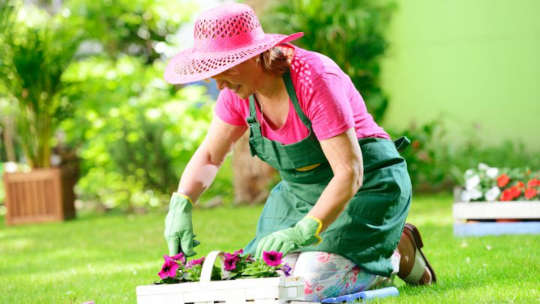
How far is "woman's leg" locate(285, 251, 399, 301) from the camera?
3105 millimetres

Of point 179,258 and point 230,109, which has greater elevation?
point 230,109

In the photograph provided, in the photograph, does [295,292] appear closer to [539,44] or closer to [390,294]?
[390,294]

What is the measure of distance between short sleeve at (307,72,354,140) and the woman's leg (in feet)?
1.80

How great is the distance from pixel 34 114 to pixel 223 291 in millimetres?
6650

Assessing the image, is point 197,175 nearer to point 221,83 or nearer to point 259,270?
point 221,83

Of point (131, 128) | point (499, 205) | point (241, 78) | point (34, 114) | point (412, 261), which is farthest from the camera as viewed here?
point (131, 128)

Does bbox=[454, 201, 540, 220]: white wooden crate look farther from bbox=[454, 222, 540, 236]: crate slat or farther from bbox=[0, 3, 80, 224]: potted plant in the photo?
bbox=[0, 3, 80, 224]: potted plant

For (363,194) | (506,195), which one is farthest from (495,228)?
(363,194)

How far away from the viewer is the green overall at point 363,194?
3.18 m

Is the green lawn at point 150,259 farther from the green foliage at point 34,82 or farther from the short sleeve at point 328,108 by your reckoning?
the green foliage at point 34,82

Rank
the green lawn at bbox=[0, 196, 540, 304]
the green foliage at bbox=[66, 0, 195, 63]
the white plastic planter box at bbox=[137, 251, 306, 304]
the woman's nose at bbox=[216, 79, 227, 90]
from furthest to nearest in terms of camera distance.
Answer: the green foliage at bbox=[66, 0, 195, 63]
the green lawn at bbox=[0, 196, 540, 304]
the woman's nose at bbox=[216, 79, 227, 90]
the white plastic planter box at bbox=[137, 251, 306, 304]

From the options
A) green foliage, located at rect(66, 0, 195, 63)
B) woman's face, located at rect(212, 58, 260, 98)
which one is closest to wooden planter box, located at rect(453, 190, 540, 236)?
woman's face, located at rect(212, 58, 260, 98)

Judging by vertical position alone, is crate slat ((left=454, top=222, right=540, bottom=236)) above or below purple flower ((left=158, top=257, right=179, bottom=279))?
below

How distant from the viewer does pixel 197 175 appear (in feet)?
10.8
